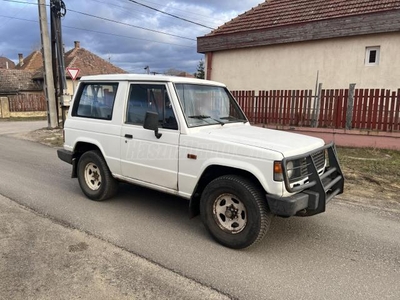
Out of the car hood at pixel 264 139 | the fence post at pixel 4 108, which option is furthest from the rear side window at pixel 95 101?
the fence post at pixel 4 108

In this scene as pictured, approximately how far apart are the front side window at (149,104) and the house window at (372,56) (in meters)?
10.2

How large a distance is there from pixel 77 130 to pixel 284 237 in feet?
11.5

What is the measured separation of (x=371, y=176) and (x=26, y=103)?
2906cm

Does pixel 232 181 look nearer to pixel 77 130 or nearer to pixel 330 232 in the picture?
pixel 330 232

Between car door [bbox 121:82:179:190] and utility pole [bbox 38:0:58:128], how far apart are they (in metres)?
12.5

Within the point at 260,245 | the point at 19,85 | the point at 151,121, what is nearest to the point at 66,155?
the point at 151,121

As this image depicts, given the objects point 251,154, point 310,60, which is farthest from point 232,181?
point 310,60

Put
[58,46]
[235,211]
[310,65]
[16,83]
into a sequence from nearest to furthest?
[235,211] < [310,65] < [58,46] < [16,83]

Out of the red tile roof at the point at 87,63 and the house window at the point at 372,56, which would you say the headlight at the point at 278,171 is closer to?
the house window at the point at 372,56

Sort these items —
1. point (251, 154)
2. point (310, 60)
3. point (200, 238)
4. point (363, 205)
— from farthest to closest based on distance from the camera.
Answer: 1. point (310, 60)
2. point (363, 205)
3. point (200, 238)
4. point (251, 154)

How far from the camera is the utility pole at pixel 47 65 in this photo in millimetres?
14688

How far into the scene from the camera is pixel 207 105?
14.4 feet

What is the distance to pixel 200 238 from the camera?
3.89 meters

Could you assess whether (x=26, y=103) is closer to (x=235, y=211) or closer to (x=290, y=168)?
(x=235, y=211)
